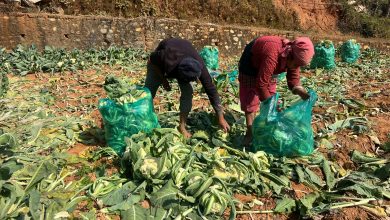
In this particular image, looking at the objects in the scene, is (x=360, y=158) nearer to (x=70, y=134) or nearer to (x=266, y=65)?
(x=266, y=65)

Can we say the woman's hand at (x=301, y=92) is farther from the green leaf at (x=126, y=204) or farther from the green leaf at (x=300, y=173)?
the green leaf at (x=126, y=204)

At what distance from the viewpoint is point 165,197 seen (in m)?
2.74

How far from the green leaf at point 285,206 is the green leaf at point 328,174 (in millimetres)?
436

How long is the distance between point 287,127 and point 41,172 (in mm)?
2011

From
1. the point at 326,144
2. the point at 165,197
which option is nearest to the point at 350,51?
the point at 326,144

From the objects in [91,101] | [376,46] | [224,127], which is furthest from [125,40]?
[376,46]

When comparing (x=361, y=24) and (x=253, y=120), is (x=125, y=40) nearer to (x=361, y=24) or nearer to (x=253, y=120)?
(x=253, y=120)

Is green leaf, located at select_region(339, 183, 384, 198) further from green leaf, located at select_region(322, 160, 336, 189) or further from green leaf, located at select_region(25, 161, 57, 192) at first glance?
green leaf, located at select_region(25, 161, 57, 192)

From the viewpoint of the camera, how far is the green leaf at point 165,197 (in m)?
2.72

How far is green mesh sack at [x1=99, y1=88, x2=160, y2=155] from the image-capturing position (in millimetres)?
3484

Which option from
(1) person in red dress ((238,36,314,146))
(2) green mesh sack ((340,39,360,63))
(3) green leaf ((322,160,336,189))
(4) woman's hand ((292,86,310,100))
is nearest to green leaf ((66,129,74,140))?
(1) person in red dress ((238,36,314,146))

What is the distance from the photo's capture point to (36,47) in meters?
8.46

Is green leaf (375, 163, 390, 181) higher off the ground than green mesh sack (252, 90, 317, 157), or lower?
lower

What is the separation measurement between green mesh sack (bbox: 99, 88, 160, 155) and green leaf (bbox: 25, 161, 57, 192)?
0.78m
